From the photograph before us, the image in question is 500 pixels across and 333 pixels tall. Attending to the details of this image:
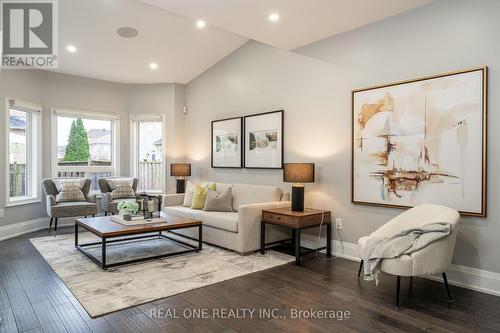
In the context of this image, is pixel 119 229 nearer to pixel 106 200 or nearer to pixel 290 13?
pixel 106 200

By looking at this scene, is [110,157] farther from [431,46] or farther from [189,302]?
[431,46]

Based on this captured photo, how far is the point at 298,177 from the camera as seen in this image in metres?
4.17

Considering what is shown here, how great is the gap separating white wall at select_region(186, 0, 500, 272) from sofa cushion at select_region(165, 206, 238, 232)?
100 cm

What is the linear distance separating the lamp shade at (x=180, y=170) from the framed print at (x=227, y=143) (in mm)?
631

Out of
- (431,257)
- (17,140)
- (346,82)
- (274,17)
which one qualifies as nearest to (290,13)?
(274,17)

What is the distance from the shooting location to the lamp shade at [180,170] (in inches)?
253

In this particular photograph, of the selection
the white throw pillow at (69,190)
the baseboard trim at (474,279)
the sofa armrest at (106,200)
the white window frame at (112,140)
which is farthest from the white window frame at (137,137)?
the baseboard trim at (474,279)

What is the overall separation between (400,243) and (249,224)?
1907 millimetres

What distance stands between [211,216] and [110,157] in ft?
11.4

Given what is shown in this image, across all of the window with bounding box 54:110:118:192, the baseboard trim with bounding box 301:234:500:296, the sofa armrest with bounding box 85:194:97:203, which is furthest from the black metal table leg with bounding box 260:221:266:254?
the window with bounding box 54:110:118:192

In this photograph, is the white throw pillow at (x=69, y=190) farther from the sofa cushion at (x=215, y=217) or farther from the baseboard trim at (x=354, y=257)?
the sofa cushion at (x=215, y=217)

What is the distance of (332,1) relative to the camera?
343 cm

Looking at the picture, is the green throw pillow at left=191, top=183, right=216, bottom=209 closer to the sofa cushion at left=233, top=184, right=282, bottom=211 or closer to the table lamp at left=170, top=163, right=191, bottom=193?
the sofa cushion at left=233, top=184, right=282, bottom=211

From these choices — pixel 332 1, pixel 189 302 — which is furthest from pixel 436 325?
pixel 332 1
